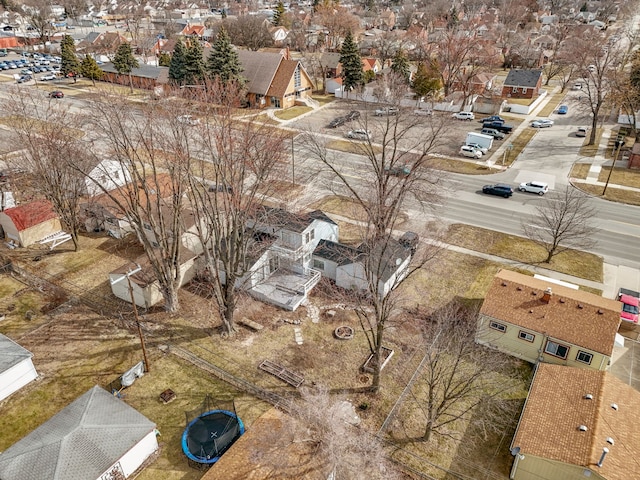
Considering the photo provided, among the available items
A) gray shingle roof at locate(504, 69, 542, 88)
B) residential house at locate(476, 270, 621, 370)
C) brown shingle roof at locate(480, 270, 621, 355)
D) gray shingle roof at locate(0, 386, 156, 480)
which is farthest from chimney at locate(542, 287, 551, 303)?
gray shingle roof at locate(504, 69, 542, 88)

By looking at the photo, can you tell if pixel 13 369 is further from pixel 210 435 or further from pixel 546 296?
pixel 546 296

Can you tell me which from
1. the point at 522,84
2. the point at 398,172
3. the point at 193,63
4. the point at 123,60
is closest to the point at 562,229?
the point at 398,172

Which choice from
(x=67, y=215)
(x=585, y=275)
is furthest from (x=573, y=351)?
(x=67, y=215)

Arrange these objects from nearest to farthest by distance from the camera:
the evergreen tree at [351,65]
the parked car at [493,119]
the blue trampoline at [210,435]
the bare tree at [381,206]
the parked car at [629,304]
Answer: the blue trampoline at [210,435]
the bare tree at [381,206]
the parked car at [629,304]
the parked car at [493,119]
the evergreen tree at [351,65]

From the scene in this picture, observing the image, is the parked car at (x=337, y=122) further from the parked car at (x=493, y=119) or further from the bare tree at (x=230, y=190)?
the bare tree at (x=230, y=190)

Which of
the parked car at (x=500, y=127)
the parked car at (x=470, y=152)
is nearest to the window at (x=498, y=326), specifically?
the parked car at (x=470, y=152)

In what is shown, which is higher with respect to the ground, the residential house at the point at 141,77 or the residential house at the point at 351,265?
the residential house at the point at 141,77
